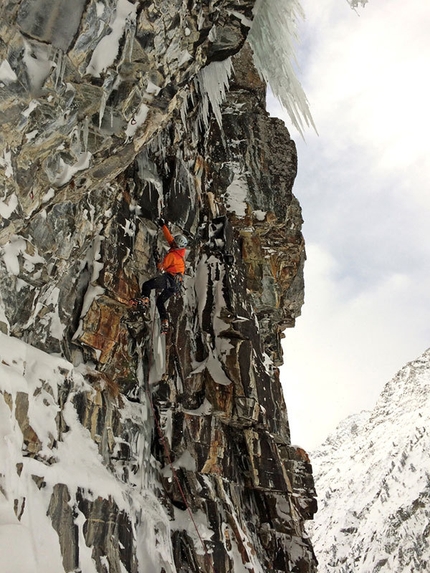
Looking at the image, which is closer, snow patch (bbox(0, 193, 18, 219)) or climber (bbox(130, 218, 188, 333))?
snow patch (bbox(0, 193, 18, 219))

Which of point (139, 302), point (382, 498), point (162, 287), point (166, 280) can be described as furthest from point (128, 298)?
point (382, 498)

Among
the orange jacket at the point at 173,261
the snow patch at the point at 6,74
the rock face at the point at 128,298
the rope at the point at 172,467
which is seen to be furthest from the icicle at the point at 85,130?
the rope at the point at 172,467

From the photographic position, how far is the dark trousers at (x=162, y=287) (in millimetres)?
8367

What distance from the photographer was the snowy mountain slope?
7525 cm

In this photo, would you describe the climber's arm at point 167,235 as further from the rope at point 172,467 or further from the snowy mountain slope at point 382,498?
the snowy mountain slope at point 382,498

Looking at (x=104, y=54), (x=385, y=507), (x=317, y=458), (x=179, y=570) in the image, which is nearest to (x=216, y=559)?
(x=179, y=570)

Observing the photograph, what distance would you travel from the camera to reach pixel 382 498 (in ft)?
291

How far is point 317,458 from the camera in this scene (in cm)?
15775

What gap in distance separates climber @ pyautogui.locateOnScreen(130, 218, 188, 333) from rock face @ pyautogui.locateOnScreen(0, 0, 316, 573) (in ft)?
0.87

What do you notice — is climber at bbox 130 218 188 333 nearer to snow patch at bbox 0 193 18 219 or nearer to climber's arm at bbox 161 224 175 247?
climber's arm at bbox 161 224 175 247

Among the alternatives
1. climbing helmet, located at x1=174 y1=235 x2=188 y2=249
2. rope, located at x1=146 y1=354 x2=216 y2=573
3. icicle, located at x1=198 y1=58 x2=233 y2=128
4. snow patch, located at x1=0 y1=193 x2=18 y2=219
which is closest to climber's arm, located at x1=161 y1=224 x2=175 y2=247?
climbing helmet, located at x1=174 y1=235 x2=188 y2=249

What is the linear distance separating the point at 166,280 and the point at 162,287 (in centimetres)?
14

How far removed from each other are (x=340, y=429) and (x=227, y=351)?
7287 inches

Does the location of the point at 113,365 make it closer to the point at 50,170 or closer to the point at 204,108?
the point at 50,170
